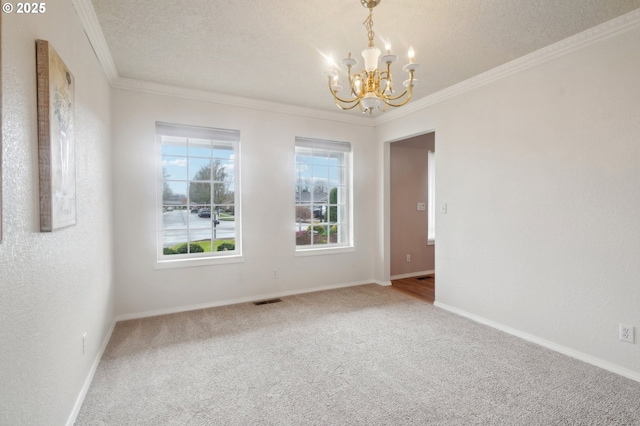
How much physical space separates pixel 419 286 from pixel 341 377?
3.00m

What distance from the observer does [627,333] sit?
2.33 meters

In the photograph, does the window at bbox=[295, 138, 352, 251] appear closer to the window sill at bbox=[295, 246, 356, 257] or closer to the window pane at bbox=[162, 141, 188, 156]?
the window sill at bbox=[295, 246, 356, 257]

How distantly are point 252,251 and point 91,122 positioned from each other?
2.25 m

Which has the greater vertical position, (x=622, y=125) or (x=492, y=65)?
(x=492, y=65)

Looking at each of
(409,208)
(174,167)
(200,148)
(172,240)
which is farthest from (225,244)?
(409,208)

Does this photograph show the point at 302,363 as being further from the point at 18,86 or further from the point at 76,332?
the point at 18,86

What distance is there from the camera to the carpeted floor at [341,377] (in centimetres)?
191

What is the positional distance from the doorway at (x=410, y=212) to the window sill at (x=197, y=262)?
2.65m

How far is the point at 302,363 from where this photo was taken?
99.8 inches

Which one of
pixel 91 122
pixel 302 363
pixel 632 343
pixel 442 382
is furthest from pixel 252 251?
pixel 632 343

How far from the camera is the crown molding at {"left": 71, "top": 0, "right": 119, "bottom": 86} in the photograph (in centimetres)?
211

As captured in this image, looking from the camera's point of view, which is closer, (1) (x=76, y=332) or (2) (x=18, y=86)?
(2) (x=18, y=86)

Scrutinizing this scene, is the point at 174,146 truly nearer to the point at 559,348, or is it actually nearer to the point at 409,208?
the point at 409,208

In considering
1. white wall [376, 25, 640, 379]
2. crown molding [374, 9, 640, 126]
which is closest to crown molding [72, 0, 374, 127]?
crown molding [374, 9, 640, 126]
